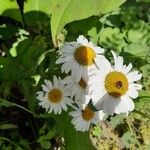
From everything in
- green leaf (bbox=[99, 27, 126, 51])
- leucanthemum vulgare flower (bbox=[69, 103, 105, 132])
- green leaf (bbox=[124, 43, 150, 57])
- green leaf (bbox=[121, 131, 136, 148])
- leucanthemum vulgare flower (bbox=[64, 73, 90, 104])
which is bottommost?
green leaf (bbox=[121, 131, 136, 148])

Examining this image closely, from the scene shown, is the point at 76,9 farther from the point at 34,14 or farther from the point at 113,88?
the point at 34,14

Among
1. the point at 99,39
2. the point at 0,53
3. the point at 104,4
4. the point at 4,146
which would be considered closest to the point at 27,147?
the point at 4,146

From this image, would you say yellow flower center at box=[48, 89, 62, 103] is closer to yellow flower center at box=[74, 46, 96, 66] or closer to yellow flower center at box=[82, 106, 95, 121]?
yellow flower center at box=[82, 106, 95, 121]

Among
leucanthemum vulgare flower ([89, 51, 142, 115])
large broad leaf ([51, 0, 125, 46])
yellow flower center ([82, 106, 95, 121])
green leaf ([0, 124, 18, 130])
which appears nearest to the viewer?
large broad leaf ([51, 0, 125, 46])

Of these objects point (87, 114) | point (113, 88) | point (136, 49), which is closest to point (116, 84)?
point (113, 88)

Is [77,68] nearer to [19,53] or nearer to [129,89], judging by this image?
[129,89]

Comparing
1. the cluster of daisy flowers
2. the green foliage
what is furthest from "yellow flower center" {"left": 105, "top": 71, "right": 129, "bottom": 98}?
the green foliage
